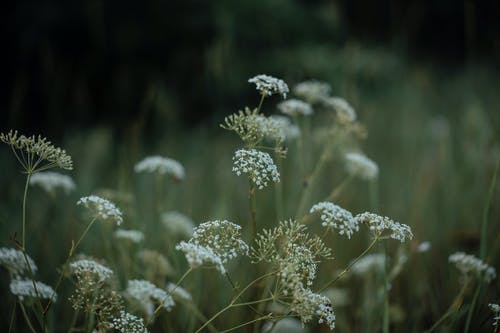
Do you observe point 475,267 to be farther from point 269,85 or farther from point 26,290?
point 26,290

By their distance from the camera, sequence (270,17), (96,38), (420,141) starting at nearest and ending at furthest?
(420,141) < (96,38) < (270,17)

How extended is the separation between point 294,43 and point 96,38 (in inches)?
104

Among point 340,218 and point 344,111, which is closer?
point 340,218

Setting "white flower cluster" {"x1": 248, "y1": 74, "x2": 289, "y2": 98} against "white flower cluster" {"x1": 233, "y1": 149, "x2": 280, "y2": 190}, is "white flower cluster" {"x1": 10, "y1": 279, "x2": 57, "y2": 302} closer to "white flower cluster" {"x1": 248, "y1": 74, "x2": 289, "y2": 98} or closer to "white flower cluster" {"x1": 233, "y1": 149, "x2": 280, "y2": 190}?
"white flower cluster" {"x1": 233, "y1": 149, "x2": 280, "y2": 190}

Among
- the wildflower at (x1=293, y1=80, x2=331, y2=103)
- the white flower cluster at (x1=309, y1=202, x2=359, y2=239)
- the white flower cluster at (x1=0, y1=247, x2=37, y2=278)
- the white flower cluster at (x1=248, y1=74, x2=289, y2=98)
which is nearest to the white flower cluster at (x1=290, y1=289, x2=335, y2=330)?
the white flower cluster at (x1=309, y1=202, x2=359, y2=239)

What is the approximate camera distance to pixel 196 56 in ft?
17.7

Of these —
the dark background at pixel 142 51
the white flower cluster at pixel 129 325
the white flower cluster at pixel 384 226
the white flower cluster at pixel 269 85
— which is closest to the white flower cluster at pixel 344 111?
the white flower cluster at pixel 269 85

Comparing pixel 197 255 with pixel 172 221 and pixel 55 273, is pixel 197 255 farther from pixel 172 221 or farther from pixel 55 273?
pixel 55 273

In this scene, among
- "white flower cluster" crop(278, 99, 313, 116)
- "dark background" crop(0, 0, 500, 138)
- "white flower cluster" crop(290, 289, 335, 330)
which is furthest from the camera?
"dark background" crop(0, 0, 500, 138)

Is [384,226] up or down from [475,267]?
up

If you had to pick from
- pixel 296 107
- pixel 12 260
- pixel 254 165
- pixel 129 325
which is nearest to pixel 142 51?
pixel 296 107

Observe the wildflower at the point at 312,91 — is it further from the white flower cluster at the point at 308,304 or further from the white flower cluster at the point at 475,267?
the white flower cluster at the point at 308,304

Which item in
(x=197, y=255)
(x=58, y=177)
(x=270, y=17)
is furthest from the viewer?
(x=270, y=17)

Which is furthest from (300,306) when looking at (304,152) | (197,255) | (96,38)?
(96,38)
